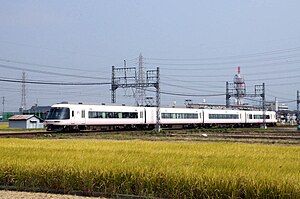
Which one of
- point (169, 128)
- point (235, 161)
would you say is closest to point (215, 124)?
point (169, 128)

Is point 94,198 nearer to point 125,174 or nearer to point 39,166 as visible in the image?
point 125,174

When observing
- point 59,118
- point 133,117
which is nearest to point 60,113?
point 59,118

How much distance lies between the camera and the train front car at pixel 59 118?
44.0 meters

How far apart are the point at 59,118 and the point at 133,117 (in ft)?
41.0

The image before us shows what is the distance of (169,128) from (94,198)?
52328mm

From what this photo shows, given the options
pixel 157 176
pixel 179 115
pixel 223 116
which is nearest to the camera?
pixel 157 176

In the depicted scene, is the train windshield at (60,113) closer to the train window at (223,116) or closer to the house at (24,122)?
the house at (24,122)

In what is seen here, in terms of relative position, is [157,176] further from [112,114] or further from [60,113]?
[112,114]

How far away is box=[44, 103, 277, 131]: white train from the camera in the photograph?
44.6 metres

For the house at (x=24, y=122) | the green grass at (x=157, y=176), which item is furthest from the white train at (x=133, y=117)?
the green grass at (x=157, y=176)

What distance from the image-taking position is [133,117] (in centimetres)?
5459

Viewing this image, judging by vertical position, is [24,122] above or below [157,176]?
below

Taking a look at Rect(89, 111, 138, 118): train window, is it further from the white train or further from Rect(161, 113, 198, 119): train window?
Rect(161, 113, 198, 119): train window

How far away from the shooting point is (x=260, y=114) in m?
84.2
